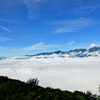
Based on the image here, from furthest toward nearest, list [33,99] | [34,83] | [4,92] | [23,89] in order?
[34,83] < [23,89] < [4,92] < [33,99]

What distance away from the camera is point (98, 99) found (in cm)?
1098

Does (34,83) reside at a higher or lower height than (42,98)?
higher

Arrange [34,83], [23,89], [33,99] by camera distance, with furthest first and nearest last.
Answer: [34,83] < [23,89] < [33,99]

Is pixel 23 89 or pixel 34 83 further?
pixel 34 83

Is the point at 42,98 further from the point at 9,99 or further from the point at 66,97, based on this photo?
the point at 9,99

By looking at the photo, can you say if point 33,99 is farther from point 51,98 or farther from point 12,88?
point 12,88

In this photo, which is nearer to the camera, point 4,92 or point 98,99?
point 98,99

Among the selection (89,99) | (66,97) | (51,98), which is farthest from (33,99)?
(89,99)

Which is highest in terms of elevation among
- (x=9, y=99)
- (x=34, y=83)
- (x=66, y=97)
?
(x=34, y=83)

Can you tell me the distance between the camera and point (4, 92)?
41.7ft

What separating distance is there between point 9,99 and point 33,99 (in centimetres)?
215

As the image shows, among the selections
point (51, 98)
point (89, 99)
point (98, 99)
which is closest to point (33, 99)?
point (51, 98)

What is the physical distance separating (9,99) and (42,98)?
9.53ft

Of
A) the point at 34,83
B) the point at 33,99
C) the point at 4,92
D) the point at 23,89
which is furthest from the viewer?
the point at 34,83
